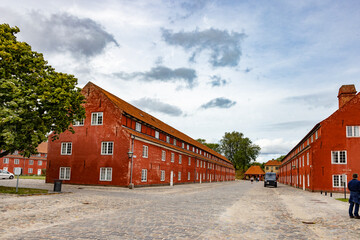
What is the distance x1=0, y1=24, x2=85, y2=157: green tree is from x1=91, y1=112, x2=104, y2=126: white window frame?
10.8 meters

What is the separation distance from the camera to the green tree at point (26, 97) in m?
17.5

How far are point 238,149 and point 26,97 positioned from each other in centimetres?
9816

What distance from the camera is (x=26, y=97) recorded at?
707 inches

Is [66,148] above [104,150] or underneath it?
above

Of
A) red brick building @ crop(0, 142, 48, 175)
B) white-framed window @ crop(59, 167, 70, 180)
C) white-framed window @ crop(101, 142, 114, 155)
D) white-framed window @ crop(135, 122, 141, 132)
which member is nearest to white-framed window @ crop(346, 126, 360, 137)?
white-framed window @ crop(135, 122, 141, 132)

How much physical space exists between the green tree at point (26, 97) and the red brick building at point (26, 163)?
61.6 metres

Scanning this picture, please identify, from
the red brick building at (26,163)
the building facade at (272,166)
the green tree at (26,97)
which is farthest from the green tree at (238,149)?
the green tree at (26,97)

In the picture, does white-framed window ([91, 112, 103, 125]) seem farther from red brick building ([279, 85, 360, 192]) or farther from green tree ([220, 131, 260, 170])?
green tree ([220, 131, 260, 170])

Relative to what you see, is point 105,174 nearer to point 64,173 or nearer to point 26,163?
point 64,173

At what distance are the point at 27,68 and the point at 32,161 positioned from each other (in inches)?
2749

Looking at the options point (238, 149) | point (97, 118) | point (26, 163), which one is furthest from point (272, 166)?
point (97, 118)

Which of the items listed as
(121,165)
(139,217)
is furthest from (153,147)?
(139,217)

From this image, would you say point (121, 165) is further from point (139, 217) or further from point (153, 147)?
point (139, 217)

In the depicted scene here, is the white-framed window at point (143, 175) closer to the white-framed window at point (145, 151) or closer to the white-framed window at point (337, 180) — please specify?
the white-framed window at point (145, 151)
